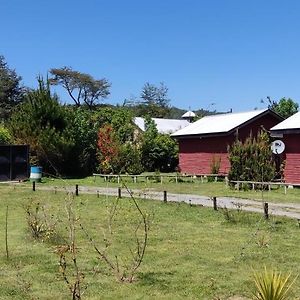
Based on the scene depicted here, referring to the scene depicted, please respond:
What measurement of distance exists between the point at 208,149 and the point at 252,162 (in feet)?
29.2

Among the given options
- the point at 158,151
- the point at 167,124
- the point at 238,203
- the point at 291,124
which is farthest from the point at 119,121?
the point at 238,203

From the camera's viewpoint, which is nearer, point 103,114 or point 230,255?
point 230,255

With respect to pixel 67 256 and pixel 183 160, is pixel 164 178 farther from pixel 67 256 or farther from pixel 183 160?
pixel 67 256

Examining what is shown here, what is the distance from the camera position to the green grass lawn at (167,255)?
7.49m

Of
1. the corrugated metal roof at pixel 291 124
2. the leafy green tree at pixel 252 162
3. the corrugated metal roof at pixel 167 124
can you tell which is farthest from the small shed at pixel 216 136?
the corrugated metal roof at pixel 167 124

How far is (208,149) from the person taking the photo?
34125 mm

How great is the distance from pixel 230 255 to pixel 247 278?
177 centimetres

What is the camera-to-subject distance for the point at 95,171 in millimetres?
38062

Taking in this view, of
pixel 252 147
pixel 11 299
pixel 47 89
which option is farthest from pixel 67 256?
pixel 47 89

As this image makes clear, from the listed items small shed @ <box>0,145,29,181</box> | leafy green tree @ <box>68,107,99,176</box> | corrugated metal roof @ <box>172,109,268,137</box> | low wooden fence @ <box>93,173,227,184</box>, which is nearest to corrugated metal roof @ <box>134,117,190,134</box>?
leafy green tree @ <box>68,107,99,176</box>

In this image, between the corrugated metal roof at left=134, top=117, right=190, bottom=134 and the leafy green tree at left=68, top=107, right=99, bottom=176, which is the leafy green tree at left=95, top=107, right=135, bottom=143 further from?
the corrugated metal roof at left=134, top=117, right=190, bottom=134

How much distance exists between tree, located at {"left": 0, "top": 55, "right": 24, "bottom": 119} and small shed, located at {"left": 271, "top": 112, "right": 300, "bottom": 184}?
2160 inches

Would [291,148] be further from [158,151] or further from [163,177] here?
[158,151]

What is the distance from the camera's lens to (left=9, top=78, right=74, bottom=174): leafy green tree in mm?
34312
